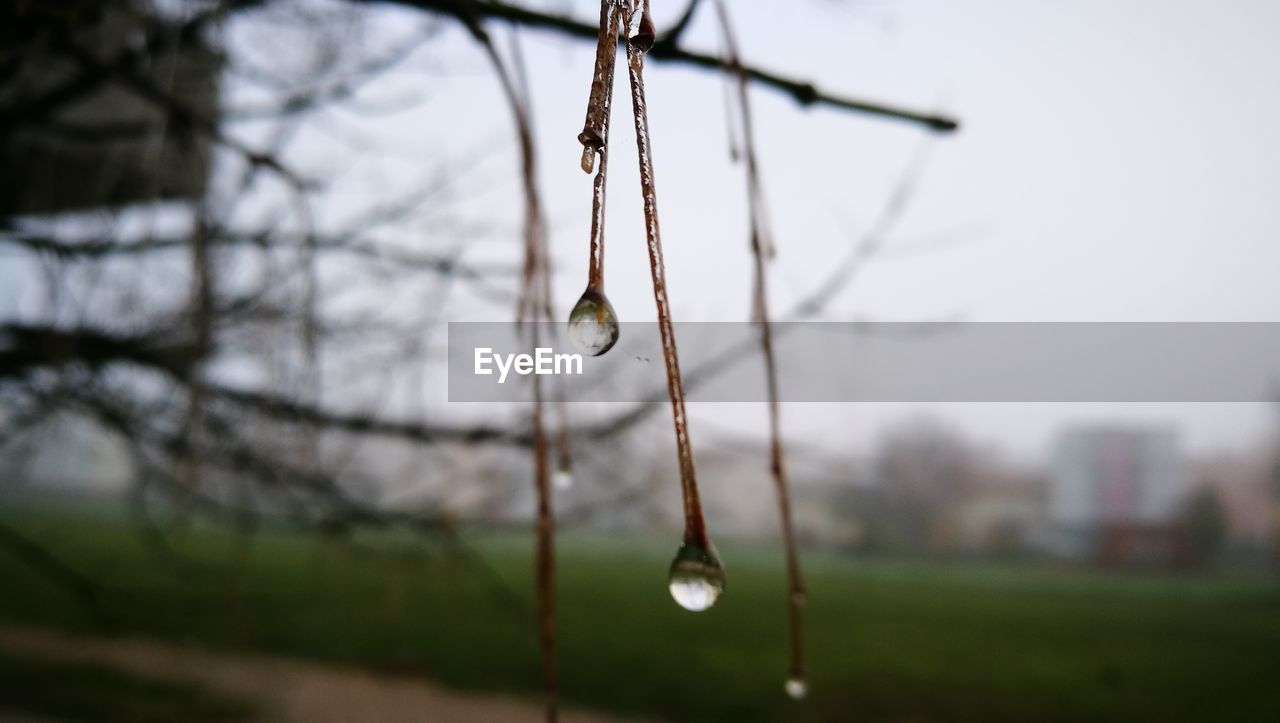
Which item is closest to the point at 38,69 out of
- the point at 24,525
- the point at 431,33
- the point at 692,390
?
the point at 431,33

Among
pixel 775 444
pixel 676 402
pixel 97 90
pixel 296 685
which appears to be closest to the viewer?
pixel 676 402

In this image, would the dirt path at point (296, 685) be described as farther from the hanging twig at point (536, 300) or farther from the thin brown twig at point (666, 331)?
the thin brown twig at point (666, 331)

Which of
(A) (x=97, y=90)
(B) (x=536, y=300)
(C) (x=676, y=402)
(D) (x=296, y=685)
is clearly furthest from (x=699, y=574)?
(D) (x=296, y=685)

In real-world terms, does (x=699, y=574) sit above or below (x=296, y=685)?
above

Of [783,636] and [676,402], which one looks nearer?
[676,402]

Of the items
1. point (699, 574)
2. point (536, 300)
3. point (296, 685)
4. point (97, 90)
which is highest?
point (97, 90)

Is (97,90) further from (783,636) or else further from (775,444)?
(783,636)

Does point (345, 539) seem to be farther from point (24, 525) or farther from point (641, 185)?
point (24, 525)
